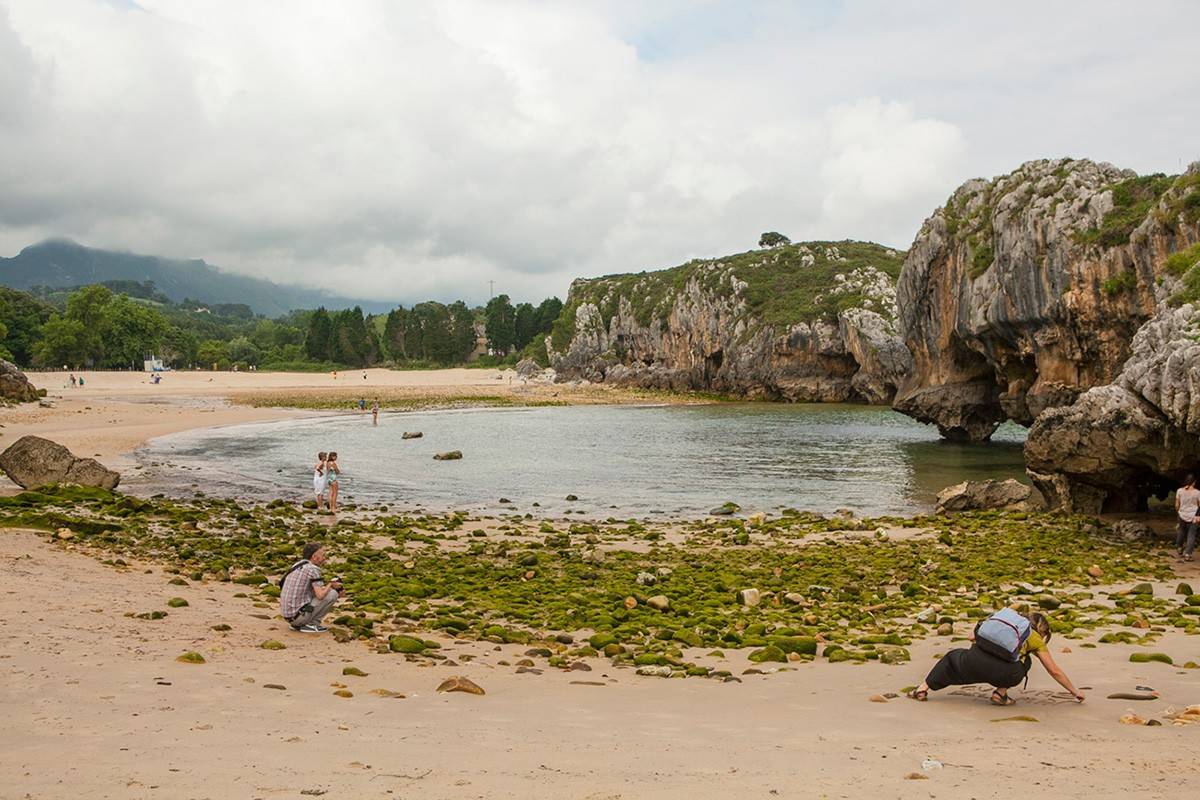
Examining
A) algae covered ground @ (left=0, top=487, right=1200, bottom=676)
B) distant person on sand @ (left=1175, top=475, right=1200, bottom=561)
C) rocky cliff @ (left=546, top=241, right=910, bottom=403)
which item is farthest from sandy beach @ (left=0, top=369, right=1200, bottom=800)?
rocky cliff @ (left=546, top=241, right=910, bottom=403)

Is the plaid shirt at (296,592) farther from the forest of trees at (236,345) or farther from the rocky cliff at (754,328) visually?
the forest of trees at (236,345)

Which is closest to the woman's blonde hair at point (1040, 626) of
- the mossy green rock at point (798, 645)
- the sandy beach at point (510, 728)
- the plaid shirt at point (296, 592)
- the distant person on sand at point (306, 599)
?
the sandy beach at point (510, 728)

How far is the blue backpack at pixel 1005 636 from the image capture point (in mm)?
9609

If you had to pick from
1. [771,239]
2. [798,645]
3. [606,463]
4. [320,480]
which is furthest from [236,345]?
[798,645]

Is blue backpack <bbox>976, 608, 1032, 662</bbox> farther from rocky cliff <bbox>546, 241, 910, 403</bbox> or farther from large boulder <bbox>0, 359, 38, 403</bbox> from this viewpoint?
rocky cliff <bbox>546, 241, 910, 403</bbox>

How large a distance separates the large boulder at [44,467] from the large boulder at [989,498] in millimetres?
27618

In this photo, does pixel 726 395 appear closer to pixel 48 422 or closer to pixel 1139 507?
pixel 48 422

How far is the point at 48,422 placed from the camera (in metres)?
54.2

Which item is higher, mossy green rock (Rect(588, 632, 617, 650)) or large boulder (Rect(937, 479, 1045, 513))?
large boulder (Rect(937, 479, 1045, 513))

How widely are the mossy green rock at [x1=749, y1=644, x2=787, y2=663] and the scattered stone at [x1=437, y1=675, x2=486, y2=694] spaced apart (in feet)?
13.6

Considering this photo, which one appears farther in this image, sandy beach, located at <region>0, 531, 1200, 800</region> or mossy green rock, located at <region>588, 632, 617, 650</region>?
mossy green rock, located at <region>588, 632, 617, 650</region>

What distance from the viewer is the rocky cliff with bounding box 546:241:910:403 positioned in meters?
96.4

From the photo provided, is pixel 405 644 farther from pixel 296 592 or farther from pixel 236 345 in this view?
pixel 236 345

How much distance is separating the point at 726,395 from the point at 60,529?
314ft
